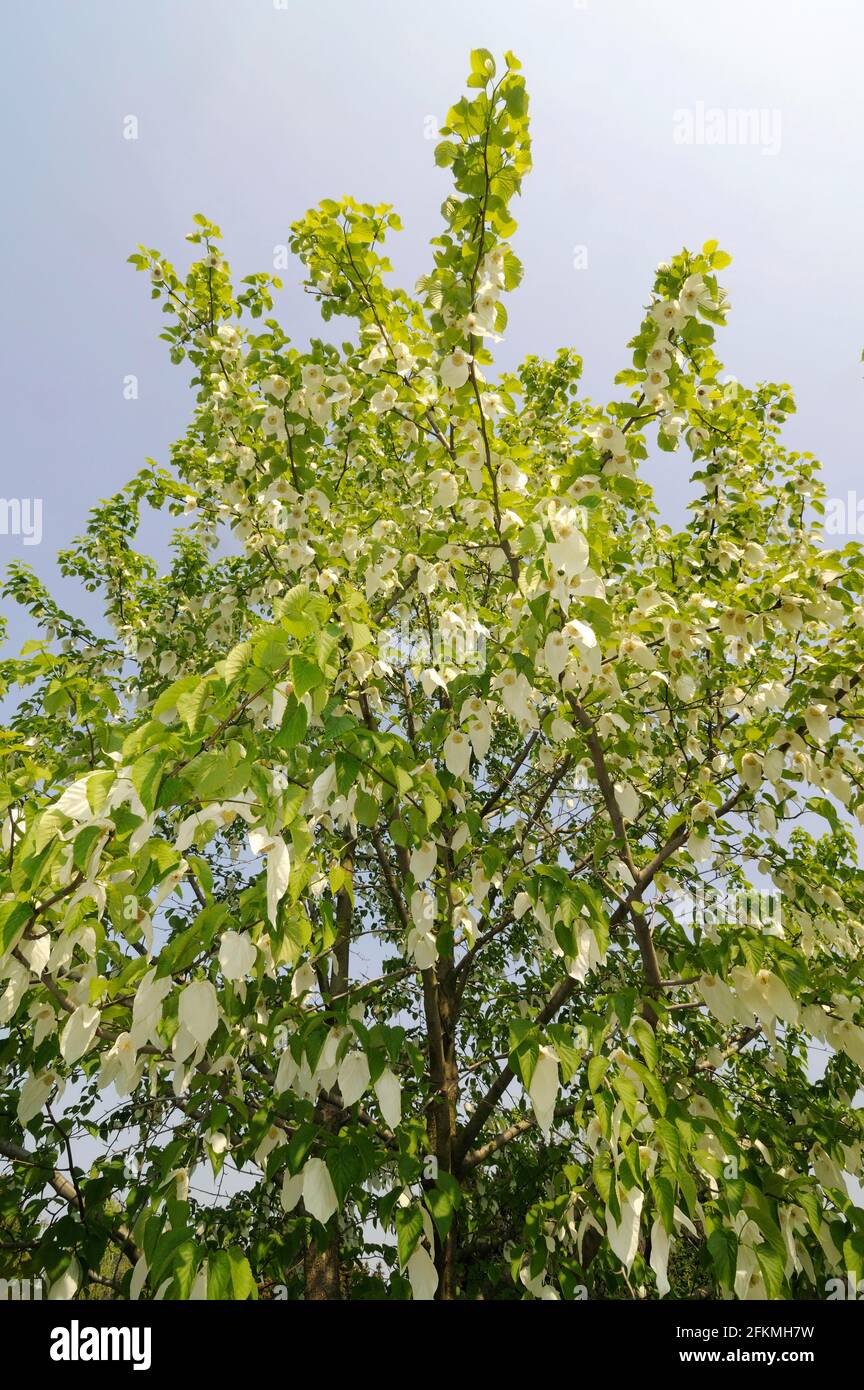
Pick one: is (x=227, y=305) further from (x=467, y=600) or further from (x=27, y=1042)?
(x=27, y=1042)

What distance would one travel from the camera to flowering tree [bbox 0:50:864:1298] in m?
1.74

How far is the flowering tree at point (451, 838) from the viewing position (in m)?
1.74

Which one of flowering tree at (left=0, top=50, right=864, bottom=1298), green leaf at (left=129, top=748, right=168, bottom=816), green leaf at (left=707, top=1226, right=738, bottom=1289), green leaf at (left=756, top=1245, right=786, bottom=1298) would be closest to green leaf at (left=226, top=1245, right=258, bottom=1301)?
flowering tree at (left=0, top=50, right=864, bottom=1298)

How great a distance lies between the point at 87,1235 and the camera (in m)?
2.32

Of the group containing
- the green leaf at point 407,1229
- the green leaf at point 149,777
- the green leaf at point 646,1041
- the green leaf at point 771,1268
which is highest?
the green leaf at point 149,777

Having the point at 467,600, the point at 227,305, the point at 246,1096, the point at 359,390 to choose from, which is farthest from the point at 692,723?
the point at 227,305

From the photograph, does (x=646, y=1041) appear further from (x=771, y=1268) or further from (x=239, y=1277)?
(x=239, y=1277)

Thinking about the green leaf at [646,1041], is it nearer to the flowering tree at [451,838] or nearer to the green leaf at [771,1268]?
the flowering tree at [451,838]

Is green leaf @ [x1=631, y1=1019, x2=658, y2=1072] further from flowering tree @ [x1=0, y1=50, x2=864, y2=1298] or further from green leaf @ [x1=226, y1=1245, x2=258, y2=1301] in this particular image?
green leaf @ [x1=226, y1=1245, x2=258, y2=1301]

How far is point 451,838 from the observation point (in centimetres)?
291

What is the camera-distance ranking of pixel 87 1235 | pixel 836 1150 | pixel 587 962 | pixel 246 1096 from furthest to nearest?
1. pixel 246 1096
2. pixel 836 1150
3. pixel 87 1235
4. pixel 587 962

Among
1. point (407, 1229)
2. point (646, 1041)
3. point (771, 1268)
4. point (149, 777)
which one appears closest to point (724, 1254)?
point (771, 1268)

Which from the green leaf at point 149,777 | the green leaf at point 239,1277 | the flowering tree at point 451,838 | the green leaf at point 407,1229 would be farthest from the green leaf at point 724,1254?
the green leaf at point 149,777
